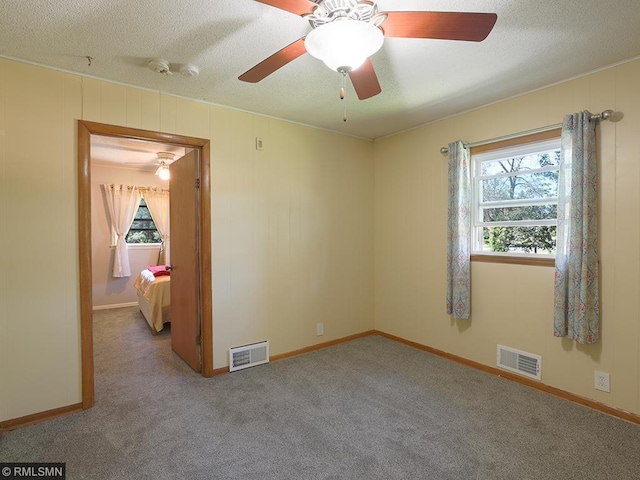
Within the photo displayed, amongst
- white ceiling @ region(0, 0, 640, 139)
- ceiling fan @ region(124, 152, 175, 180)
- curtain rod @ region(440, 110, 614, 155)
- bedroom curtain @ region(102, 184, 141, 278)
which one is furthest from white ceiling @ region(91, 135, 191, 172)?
curtain rod @ region(440, 110, 614, 155)

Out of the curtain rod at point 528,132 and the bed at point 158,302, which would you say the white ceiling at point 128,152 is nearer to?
the bed at point 158,302

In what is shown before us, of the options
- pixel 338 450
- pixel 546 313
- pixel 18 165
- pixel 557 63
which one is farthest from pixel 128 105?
pixel 546 313

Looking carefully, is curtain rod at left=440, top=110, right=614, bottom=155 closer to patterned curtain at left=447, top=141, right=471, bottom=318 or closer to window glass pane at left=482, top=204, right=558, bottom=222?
patterned curtain at left=447, top=141, right=471, bottom=318

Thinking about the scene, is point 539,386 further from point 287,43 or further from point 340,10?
point 287,43

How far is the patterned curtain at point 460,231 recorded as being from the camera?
314 centimetres

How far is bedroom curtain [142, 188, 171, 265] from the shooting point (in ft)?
20.3

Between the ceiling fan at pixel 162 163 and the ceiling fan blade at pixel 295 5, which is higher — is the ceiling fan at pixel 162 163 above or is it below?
above

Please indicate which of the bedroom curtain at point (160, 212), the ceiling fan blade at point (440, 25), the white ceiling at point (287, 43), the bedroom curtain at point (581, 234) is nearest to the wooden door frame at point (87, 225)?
the white ceiling at point (287, 43)

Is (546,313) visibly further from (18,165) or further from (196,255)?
(18,165)

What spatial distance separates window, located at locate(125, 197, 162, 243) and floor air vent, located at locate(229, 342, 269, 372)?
13.4ft

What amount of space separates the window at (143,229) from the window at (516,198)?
5.64m

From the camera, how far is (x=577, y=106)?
2502 millimetres

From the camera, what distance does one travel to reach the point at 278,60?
168 cm

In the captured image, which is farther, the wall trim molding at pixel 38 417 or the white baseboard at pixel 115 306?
the white baseboard at pixel 115 306
